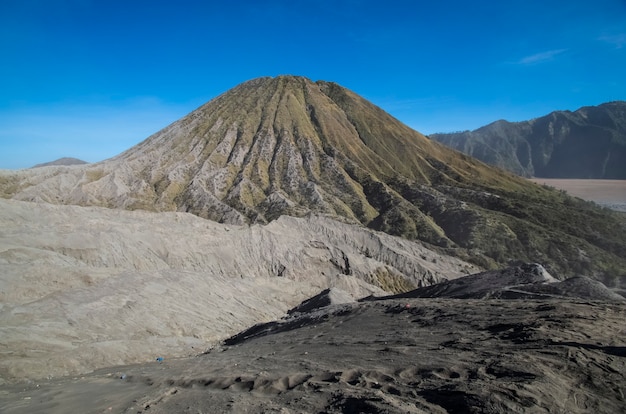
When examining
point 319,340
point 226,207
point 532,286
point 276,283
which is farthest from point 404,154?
point 319,340

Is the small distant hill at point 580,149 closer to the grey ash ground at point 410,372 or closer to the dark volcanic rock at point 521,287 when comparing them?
the dark volcanic rock at point 521,287

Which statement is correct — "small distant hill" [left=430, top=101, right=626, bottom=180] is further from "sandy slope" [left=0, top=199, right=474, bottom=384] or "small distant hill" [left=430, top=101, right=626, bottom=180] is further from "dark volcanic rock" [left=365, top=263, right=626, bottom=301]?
"dark volcanic rock" [left=365, top=263, right=626, bottom=301]

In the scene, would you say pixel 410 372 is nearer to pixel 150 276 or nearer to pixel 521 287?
pixel 521 287

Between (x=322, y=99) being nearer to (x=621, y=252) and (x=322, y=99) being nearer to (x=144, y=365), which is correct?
(x=621, y=252)

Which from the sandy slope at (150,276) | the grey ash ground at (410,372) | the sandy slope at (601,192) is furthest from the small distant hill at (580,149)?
the grey ash ground at (410,372)

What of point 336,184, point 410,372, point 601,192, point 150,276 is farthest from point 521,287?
point 601,192

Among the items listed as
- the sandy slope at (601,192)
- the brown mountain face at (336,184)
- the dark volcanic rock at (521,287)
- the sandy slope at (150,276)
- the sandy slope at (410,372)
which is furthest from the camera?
the sandy slope at (601,192)

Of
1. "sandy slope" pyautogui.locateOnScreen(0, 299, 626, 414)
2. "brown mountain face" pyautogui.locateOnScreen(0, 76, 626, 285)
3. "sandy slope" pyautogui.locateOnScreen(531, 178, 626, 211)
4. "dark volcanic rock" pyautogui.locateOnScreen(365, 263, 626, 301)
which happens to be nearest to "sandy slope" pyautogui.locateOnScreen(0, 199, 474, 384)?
"sandy slope" pyautogui.locateOnScreen(0, 299, 626, 414)
